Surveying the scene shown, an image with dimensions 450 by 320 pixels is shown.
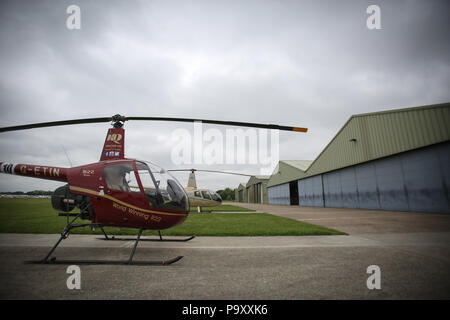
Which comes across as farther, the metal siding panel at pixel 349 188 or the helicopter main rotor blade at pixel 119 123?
the metal siding panel at pixel 349 188

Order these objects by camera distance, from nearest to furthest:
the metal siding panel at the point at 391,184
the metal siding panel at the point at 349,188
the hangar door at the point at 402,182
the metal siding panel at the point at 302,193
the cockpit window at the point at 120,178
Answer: the cockpit window at the point at 120,178, the hangar door at the point at 402,182, the metal siding panel at the point at 391,184, the metal siding panel at the point at 349,188, the metal siding panel at the point at 302,193

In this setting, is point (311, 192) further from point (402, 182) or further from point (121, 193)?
point (121, 193)

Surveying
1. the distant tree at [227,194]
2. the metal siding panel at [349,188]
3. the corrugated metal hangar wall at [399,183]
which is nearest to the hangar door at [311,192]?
the corrugated metal hangar wall at [399,183]

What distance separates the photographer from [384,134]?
1554 cm

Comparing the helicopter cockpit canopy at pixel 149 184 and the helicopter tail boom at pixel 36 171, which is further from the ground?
the helicopter tail boom at pixel 36 171

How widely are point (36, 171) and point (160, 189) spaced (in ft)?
10.9

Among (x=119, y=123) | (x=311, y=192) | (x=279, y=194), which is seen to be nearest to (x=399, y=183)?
(x=311, y=192)

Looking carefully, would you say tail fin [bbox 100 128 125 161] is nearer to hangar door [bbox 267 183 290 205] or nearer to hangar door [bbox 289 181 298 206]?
hangar door [bbox 289 181 298 206]

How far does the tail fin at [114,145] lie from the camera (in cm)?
532

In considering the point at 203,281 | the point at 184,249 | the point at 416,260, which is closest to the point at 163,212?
the point at 184,249

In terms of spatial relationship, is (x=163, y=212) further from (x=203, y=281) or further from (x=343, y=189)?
(x=343, y=189)

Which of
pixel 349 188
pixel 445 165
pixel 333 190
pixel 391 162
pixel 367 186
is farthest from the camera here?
pixel 333 190

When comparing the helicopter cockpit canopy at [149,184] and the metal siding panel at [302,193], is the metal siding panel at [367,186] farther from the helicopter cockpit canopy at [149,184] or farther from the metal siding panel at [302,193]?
the helicopter cockpit canopy at [149,184]

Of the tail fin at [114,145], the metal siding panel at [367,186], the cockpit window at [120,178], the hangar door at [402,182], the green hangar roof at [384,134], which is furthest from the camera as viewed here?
the metal siding panel at [367,186]
